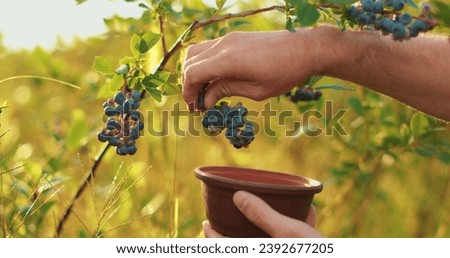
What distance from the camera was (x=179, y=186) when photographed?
8.40ft

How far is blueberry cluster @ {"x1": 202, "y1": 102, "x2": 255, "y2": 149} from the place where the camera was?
1287 mm

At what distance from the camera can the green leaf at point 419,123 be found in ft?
6.08

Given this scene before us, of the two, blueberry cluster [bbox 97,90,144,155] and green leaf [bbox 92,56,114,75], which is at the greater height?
green leaf [bbox 92,56,114,75]

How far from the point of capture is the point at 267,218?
3.89ft

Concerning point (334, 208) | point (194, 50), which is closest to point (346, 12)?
point (194, 50)

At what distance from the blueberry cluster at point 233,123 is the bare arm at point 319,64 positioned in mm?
28

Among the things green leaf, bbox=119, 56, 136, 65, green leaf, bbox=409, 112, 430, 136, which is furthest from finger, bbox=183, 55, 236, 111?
green leaf, bbox=409, 112, 430, 136

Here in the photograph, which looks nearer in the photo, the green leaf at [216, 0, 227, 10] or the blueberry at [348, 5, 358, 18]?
the blueberry at [348, 5, 358, 18]

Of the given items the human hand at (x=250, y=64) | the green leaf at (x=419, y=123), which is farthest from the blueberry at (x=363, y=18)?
the green leaf at (x=419, y=123)

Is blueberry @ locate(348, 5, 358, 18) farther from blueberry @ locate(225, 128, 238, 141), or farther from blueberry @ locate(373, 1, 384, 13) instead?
blueberry @ locate(225, 128, 238, 141)

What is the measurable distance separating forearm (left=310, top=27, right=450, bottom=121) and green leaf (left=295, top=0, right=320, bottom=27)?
0.69 ft

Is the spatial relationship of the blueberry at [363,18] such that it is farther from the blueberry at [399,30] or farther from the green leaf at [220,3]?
the green leaf at [220,3]

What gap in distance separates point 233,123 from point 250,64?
118mm
